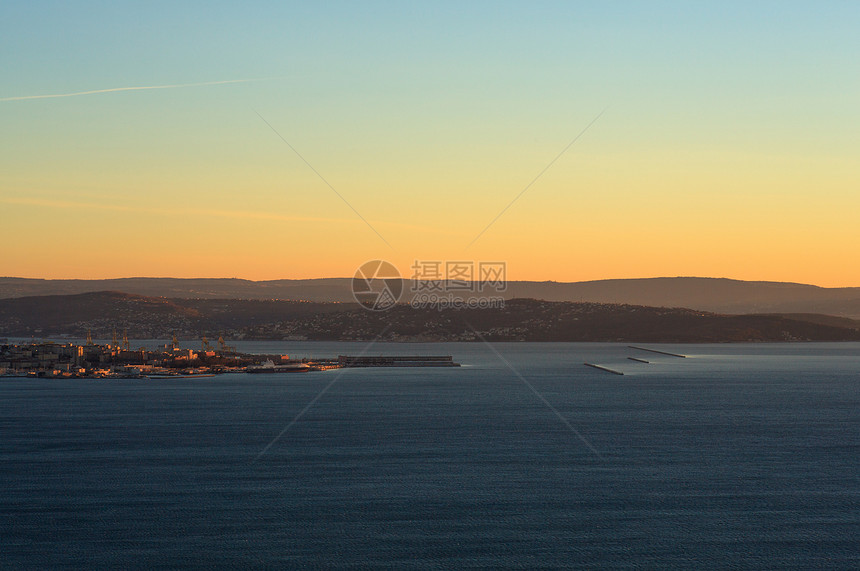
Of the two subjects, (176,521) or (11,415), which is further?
(11,415)

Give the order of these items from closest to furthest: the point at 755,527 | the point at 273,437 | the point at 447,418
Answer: the point at 755,527 < the point at 273,437 < the point at 447,418

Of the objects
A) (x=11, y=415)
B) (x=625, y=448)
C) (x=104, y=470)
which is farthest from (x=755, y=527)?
(x=11, y=415)

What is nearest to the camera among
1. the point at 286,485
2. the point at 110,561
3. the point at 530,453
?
the point at 110,561

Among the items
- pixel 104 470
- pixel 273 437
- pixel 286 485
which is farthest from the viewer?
pixel 273 437

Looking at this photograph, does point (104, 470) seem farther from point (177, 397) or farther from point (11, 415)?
point (177, 397)

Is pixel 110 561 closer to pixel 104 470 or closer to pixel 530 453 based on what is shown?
pixel 104 470

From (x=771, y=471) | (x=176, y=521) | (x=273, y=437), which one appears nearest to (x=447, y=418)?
(x=273, y=437)
